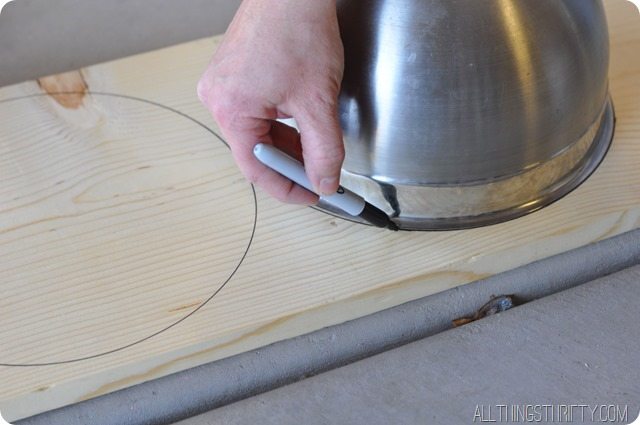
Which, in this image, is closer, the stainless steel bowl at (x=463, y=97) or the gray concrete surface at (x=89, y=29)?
the stainless steel bowl at (x=463, y=97)

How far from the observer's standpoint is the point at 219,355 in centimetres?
71

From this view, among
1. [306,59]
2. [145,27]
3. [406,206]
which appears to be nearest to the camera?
[306,59]

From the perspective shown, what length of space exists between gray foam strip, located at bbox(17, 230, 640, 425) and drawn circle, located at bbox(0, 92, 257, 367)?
0.05 m

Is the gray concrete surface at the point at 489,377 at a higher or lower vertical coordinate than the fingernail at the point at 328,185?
lower

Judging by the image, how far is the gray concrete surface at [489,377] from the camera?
0.67m

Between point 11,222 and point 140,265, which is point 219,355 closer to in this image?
point 140,265

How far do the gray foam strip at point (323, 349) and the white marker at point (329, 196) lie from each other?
0.28 feet

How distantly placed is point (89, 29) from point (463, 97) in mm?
713

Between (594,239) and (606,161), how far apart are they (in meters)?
0.08

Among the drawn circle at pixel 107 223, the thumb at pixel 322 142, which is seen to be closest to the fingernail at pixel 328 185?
the thumb at pixel 322 142

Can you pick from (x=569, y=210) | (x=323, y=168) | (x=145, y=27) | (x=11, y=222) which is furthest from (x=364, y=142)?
(x=145, y=27)

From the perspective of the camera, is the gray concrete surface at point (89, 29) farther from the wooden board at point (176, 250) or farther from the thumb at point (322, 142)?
the thumb at point (322, 142)

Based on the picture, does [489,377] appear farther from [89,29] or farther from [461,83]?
[89,29]

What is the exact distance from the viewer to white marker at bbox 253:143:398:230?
0.68 meters
